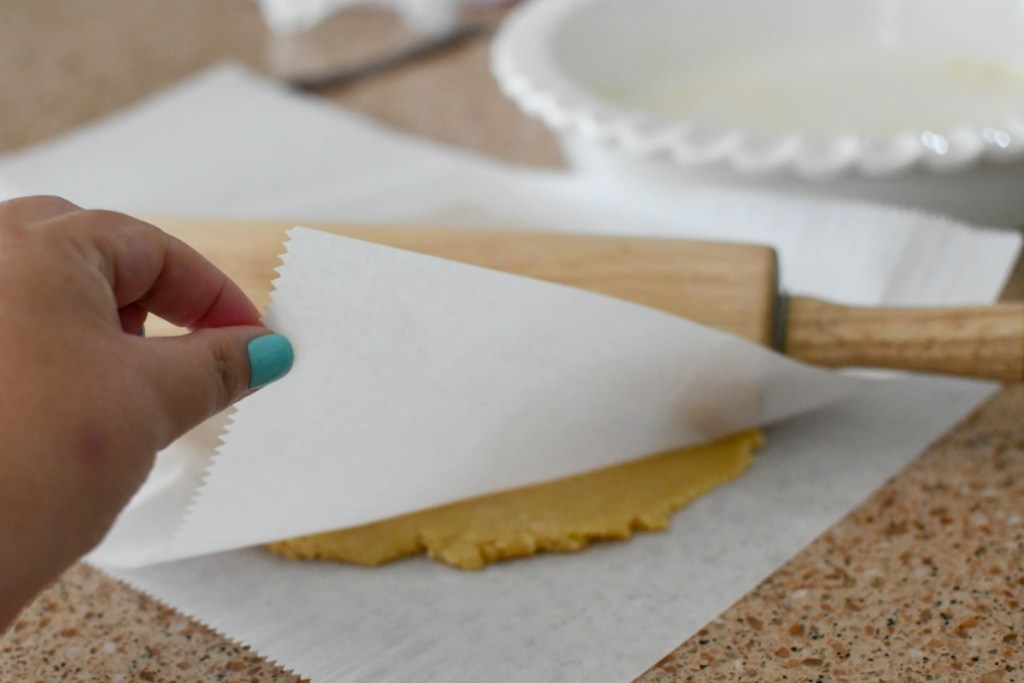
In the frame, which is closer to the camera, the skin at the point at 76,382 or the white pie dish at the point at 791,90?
the skin at the point at 76,382

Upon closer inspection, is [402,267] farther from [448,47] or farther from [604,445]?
[448,47]

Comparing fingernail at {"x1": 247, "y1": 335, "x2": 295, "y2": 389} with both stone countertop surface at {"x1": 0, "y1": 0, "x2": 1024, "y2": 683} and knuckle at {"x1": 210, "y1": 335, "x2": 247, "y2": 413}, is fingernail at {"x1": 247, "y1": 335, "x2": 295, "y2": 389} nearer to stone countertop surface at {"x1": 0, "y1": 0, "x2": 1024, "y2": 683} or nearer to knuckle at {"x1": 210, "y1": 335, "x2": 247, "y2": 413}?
knuckle at {"x1": 210, "y1": 335, "x2": 247, "y2": 413}

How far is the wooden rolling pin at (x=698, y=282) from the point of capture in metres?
0.58

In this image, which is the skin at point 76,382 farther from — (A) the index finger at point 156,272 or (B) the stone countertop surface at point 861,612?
(B) the stone countertop surface at point 861,612

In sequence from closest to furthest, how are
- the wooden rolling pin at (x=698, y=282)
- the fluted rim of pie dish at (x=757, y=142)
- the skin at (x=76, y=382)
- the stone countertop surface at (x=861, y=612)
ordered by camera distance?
1. the skin at (x=76, y=382)
2. the stone countertop surface at (x=861, y=612)
3. the wooden rolling pin at (x=698, y=282)
4. the fluted rim of pie dish at (x=757, y=142)

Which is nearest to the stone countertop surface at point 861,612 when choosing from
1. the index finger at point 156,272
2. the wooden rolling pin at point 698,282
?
the wooden rolling pin at point 698,282

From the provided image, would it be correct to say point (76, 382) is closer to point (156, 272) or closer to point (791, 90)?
point (156, 272)

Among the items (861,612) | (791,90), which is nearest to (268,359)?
(861,612)

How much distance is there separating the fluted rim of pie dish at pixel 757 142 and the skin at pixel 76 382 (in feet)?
1.39

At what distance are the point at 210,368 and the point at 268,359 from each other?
0.04 metres

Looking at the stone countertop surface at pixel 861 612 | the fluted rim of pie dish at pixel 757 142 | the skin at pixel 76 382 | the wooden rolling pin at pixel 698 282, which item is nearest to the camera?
the skin at pixel 76 382

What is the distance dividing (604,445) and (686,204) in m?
0.30

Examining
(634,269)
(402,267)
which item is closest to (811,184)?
(634,269)

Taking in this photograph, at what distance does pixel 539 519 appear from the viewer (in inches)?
22.1
